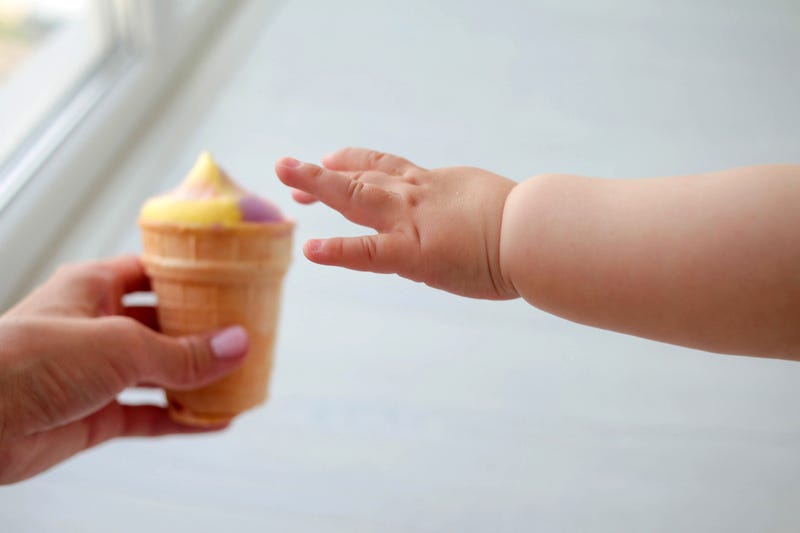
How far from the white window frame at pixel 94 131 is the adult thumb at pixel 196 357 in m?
0.38

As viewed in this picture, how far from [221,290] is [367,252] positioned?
283 millimetres

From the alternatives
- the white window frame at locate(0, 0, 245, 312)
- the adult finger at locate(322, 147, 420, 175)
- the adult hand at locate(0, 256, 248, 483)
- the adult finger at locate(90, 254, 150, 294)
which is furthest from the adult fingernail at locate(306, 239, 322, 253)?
the white window frame at locate(0, 0, 245, 312)

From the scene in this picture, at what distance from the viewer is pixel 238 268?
0.93 meters

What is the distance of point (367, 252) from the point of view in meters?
0.72

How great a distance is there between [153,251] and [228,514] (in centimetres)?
31

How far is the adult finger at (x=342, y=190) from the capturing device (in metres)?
0.75

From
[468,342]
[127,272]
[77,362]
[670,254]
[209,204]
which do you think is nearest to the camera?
[670,254]

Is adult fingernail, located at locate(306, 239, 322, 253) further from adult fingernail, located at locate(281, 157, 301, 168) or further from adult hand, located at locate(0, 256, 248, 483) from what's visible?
adult hand, located at locate(0, 256, 248, 483)

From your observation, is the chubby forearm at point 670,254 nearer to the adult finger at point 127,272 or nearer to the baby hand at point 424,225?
the baby hand at point 424,225

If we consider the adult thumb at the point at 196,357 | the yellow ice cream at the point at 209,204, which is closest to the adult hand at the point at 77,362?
the adult thumb at the point at 196,357

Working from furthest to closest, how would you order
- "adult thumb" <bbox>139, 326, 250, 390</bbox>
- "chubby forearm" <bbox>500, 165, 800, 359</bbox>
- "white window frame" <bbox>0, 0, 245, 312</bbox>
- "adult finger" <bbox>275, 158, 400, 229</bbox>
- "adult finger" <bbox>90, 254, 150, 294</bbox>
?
"white window frame" <bbox>0, 0, 245, 312</bbox>
"adult finger" <bbox>90, 254, 150, 294</bbox>
"adult thumb" <bbox>139, 326, 250, 390</bbox>
"adult finger" <bbox>275, 158, 400, 229</bbox>
"chubby forearm" <bbox>500, 165, 800, 359</bbox>

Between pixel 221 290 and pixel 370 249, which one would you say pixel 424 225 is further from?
pixel 221 290

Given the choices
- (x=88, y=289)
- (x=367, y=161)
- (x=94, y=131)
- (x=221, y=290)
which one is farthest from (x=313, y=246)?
(x=94, y=131)

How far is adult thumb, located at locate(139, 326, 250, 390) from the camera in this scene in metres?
0.90
